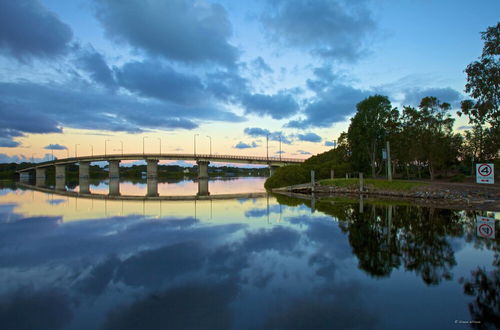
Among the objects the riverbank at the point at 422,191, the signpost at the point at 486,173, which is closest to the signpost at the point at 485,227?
the riverbank at the point at 422,191

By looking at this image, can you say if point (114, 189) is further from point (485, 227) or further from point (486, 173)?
point (485, 227)

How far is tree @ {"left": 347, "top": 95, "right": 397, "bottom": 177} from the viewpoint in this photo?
199ft

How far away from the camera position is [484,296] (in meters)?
9.39

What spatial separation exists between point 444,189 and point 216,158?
305 feet

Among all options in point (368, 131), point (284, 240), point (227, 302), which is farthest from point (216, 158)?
point (227, 302)

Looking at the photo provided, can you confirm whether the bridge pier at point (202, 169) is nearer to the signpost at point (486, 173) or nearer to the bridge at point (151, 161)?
the bridge at point (151, 161)

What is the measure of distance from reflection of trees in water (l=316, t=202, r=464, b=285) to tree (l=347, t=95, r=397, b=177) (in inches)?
1427

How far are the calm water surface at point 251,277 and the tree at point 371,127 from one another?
1697 inches

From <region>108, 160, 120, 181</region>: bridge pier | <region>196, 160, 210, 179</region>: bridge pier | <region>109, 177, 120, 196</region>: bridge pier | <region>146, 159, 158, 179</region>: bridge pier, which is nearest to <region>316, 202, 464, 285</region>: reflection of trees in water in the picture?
<region>109, 177, 120, 196</region>: bridge pier

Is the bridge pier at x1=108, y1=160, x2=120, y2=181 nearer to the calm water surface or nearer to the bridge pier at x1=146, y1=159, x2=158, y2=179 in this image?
the bridge pier at x1=146, y1=159, x2=158, y2=179

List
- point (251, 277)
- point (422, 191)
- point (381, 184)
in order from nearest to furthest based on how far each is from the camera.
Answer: point (251, 277) < point (422, 191) < point (381, 184)

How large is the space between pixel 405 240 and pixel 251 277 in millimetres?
9782

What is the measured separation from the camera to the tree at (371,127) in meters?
60.8

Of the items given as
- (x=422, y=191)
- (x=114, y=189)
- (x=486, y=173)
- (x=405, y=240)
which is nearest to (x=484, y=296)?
(x=405, y=240)
